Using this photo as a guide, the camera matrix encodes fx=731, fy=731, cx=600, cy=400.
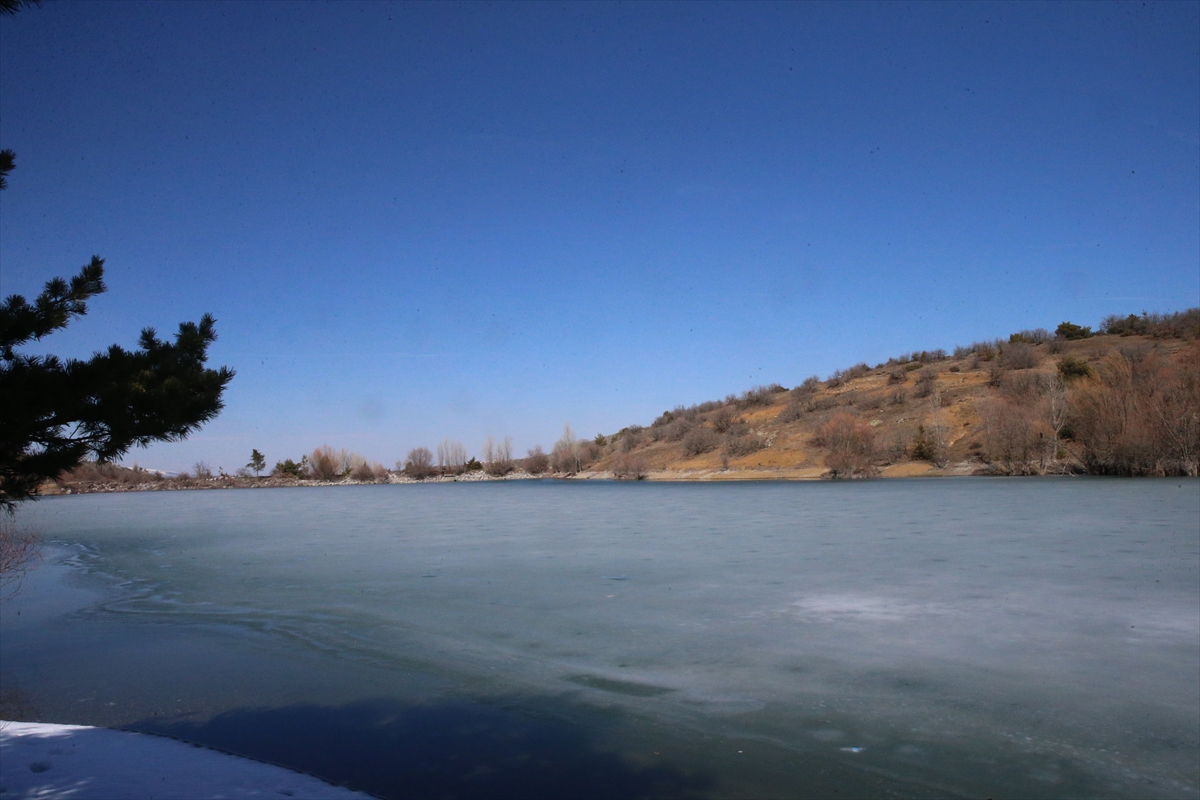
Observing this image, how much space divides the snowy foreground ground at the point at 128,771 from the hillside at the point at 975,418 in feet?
113

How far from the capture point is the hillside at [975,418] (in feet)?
98.4

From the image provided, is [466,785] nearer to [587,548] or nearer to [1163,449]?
[587,548]

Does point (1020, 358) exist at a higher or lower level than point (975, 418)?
higher

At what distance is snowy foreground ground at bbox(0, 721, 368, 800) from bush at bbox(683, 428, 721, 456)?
51103mm

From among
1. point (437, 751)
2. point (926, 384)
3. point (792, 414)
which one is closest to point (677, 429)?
point (792, 414)

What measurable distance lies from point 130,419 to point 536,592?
668 cm

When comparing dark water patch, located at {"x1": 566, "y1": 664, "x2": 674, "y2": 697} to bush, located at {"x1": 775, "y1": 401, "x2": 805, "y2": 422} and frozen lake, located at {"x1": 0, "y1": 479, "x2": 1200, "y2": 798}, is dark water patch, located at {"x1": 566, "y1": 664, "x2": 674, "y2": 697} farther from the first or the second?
bush, located at {"x1": 775, "y1": 401, "x2": 805, "y2": 422}

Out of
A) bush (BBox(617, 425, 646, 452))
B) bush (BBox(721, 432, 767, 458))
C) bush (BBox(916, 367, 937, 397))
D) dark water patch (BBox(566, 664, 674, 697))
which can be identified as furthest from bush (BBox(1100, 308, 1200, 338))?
dark water patch (BBox(566, 664, 674, 697))

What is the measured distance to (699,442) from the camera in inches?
2165

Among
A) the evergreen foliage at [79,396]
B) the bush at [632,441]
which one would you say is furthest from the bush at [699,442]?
the evergreen foliage at [79,396]

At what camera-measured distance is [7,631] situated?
27.4 feet

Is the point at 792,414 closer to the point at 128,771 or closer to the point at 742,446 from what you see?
the point at 742,446

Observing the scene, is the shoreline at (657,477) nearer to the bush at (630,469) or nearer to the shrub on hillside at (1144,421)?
the bush at (630,469)

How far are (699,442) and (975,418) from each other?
1909 cm
